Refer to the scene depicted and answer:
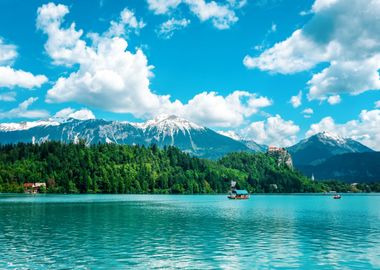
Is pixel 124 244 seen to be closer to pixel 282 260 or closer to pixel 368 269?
pixel 282 260

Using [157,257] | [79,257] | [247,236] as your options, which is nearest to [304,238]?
[247,236]

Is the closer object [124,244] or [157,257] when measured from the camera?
[157,257]

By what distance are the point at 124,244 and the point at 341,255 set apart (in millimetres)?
28429

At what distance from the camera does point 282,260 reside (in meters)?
48.3

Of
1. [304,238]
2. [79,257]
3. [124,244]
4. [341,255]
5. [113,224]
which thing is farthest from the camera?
[113,224]

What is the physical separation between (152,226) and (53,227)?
60.8 feet

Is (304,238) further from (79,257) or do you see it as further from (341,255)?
(79,257)

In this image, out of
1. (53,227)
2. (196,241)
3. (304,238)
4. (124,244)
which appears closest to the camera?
(124,244)

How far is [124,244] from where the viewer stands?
189 ft

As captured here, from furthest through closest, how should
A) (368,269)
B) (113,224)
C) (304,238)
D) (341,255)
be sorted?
(113,224)
(304,238)
(341,255)
(368,269)

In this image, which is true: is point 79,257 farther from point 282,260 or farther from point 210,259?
point 282,260

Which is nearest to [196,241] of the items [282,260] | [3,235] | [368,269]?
[282,260]

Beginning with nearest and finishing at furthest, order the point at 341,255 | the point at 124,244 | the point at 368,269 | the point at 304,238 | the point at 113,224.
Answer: the point at 368,269, the point at 341,255, the point at 124,244, the point at 304,238, the point at 113,224

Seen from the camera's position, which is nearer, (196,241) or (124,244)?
(124,244)
